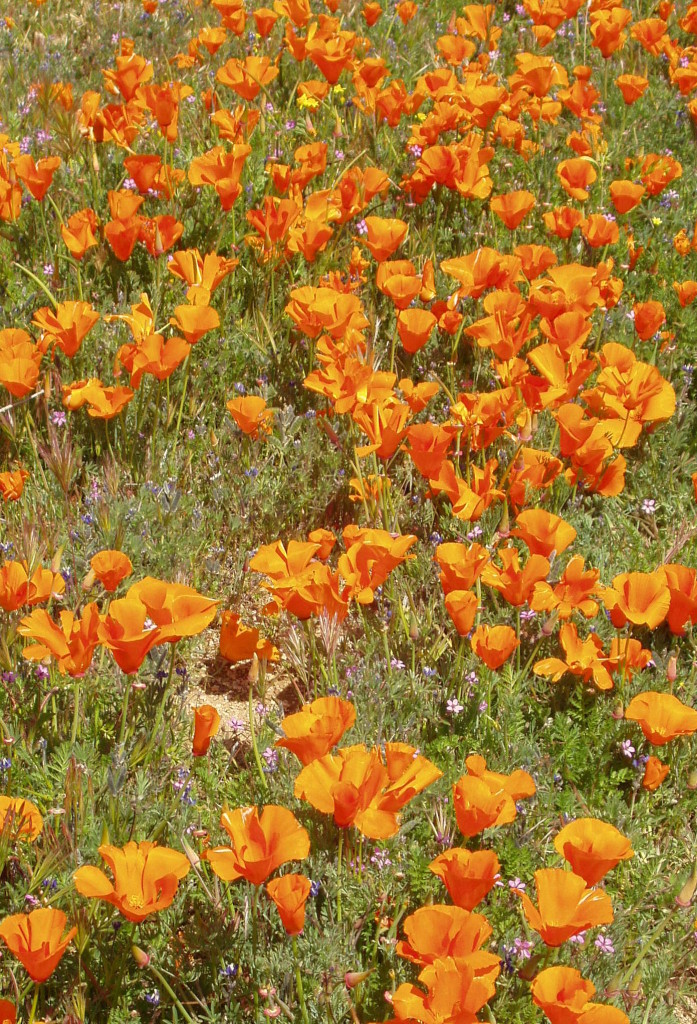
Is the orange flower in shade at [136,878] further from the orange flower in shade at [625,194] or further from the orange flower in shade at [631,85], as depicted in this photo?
the orange flower in shade at [631,85]

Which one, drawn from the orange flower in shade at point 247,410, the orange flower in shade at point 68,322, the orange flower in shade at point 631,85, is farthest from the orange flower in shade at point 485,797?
the orange flower in shade at point 631,85

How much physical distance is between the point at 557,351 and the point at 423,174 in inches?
41.6

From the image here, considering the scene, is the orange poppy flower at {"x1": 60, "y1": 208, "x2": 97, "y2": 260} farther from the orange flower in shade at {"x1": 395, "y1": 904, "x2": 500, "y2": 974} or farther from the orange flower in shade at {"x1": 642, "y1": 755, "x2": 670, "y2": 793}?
the orange flower in shade at {"x1": 395, "y1": 904, "x2": 500, "y2": 974}

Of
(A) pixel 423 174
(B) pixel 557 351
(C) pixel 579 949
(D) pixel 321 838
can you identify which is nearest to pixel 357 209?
(A) pixel 423 174

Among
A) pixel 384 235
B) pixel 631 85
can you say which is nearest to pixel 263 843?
pixel 384 235

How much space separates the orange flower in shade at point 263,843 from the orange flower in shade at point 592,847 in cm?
41

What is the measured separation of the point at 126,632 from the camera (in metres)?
1.80

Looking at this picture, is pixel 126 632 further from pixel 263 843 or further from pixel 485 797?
pixel 485 797

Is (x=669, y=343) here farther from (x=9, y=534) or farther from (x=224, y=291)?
(x=9, y=534)

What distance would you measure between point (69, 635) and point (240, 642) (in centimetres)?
67

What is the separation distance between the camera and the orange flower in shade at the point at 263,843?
1593 mm

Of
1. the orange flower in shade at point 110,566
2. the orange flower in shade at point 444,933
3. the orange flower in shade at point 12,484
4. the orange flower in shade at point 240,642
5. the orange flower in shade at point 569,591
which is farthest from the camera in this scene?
the orange flower in shade at point 12,484

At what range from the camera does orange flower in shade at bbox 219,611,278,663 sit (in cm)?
252

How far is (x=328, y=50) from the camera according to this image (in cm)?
370
